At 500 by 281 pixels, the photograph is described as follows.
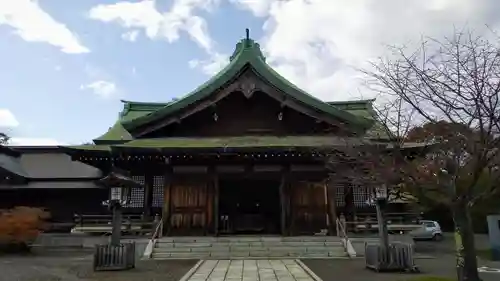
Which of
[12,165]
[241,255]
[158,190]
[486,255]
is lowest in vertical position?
[486,255]

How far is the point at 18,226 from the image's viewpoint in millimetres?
18312

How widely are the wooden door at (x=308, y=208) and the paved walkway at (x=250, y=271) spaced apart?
15.5 ft

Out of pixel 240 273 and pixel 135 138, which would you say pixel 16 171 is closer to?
pixel 135 138

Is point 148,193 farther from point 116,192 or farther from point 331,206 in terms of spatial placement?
point 331,206

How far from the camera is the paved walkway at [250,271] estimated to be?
35.1 feet

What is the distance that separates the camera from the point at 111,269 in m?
12.5

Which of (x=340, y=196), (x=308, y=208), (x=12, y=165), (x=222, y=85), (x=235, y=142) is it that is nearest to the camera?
(x=308, y=208)

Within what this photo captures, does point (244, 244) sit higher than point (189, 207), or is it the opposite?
point (189, 207)

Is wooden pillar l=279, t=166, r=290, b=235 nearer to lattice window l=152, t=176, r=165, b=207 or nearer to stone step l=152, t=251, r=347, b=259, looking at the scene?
stone step l=152, t=251, r=347, b=259

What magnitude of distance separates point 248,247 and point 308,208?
12.7ft

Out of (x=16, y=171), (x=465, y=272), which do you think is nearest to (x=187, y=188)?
(x=16, y=171)

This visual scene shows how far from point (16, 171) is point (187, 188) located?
11.5 m

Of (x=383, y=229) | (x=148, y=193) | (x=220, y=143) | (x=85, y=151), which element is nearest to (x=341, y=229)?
(x=383, y=229)

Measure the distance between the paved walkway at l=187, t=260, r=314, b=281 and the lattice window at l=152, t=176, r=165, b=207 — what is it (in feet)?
20.3
